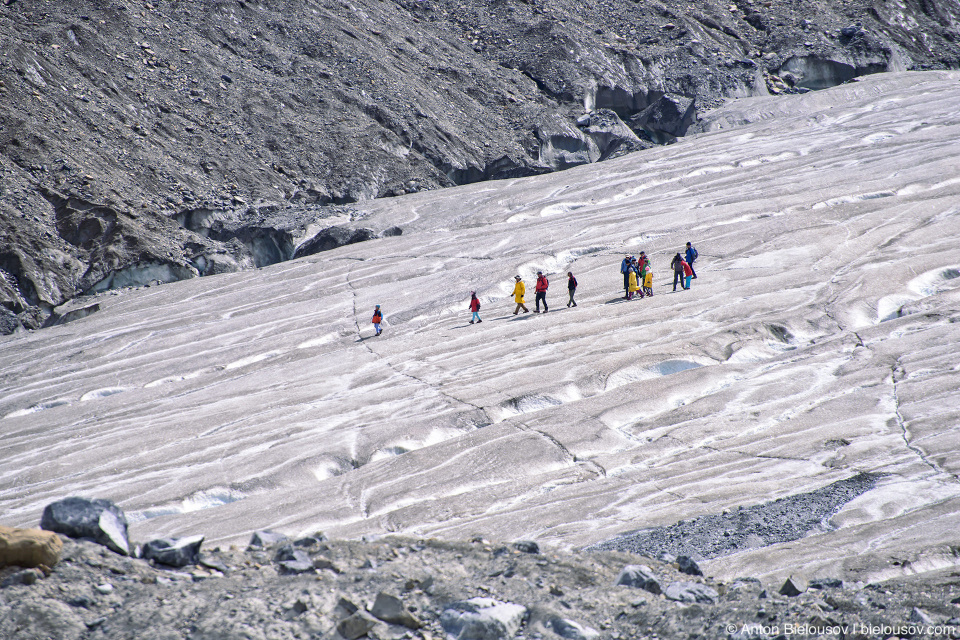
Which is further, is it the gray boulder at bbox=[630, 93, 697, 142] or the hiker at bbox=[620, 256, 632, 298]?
the gray boulder at bbox=[630, 93, 697, 142]

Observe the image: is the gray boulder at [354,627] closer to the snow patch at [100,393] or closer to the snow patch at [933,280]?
the snow patch at [100,393]

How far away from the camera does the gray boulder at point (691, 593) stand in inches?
244

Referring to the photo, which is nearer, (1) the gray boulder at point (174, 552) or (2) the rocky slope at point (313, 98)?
(1) the gray boulder at point (174, 552)

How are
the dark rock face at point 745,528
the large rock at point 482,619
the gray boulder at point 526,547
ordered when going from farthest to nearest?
the dark rock face at point 745,528, the gray boulder at point 526,547, the large rock at point 482,619

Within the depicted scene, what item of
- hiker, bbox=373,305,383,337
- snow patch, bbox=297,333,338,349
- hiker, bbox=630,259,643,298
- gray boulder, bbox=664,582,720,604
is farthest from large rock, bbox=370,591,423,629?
hiker, bbox=630,259,643,298

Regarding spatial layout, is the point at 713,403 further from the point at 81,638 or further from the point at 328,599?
the point at 81,638

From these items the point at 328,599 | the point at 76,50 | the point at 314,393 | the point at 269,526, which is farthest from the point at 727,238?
the point at 76,50

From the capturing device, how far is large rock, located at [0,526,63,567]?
18.1ft

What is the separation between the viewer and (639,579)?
6480 mm

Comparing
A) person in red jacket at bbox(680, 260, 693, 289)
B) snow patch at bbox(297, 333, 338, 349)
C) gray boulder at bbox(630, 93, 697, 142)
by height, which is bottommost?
snow patch at bbox(297, 333, 338, 349)

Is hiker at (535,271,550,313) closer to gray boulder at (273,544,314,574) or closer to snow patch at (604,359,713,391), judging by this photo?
snow patch at (604,359,713,391)

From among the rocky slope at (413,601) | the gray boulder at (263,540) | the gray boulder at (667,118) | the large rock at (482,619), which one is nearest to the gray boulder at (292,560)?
the rocky slope at (413,601)

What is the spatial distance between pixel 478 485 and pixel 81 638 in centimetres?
647

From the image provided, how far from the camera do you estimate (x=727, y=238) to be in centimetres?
2356
